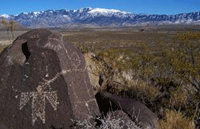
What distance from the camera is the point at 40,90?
4.49m

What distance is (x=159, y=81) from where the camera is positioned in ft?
26.0

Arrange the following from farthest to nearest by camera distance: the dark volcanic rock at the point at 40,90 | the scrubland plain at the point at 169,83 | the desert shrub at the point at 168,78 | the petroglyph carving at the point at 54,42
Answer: the desert shrub at the point at 168,78 < the scrubland plain at the point at 169,83 < the petroglyph carving at the point at 54,42 < the dark volcanic rock at the point at 40,90

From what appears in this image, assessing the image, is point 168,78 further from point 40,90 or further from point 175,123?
point 40,90

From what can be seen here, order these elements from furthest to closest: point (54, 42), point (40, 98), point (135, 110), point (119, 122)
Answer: point (54, 42) < point (135, 110) < point (40, 98) < point (119, 122)

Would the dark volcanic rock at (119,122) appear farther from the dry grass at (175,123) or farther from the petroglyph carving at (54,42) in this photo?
the petroglyph carving at (54,42)

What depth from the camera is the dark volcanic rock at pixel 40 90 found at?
4398mm

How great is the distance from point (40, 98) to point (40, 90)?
165mm

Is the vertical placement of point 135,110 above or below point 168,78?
above

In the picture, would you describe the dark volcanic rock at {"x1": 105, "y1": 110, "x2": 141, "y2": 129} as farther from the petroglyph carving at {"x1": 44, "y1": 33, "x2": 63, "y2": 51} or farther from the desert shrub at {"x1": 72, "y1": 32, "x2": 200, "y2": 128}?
the petroglyph carving at {"x1": 44, "y1": 33, "x2": 63, "y2": 51}

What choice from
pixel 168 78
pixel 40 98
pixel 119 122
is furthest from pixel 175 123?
pixel 168 78

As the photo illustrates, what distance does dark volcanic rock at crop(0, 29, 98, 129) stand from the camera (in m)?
4.40

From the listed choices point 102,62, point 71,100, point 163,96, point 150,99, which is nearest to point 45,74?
point 71,100

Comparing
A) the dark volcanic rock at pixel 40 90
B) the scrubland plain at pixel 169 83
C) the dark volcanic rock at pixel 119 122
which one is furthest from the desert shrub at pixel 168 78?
the dark volcanic rock at pixel 40 90

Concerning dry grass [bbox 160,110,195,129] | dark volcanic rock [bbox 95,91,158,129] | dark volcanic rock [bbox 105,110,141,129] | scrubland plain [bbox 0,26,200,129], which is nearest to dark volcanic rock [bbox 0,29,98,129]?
dark volcanic rock [bbox 105,110,141,129]
